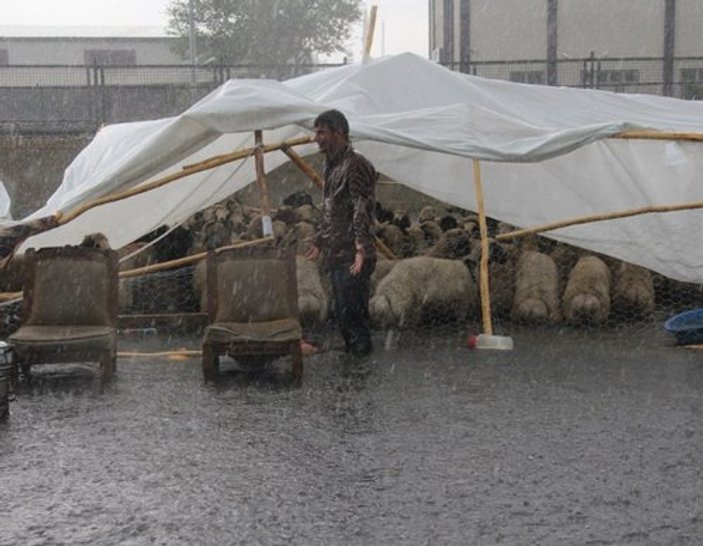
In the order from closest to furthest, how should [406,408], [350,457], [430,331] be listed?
[350,457]
[406,408]
[430,331]

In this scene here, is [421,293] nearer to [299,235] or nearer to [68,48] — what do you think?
[299,235]

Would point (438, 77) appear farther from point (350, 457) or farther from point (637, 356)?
point (350, 457)

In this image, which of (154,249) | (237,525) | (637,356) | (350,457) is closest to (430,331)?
(637,356)

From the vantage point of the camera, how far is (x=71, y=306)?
822 centimetres

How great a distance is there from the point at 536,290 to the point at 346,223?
304cm

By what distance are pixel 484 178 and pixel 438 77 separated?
1238 mm

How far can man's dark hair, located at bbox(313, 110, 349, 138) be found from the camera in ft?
28.9

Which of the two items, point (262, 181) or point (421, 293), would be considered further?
point (421, 293)

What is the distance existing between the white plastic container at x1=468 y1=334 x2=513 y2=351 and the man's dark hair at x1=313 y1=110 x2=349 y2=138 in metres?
2.24

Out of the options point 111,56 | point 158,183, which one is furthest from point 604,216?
point 111,56

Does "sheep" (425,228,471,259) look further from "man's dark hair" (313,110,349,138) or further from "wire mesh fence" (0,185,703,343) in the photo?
"man's dark hair" (313,110,349,138)

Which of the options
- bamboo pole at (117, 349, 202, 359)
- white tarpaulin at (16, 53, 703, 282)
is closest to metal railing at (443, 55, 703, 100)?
white tarpaulin at (16, 53, 703, 282)

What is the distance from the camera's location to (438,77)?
11727 mm

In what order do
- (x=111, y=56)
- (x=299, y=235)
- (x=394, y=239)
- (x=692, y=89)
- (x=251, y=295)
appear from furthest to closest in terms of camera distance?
(x=111, y=56) → (x=692, y=89) → (x=394, y=239) → (x=299, y=235) → (x=251, y=295)
